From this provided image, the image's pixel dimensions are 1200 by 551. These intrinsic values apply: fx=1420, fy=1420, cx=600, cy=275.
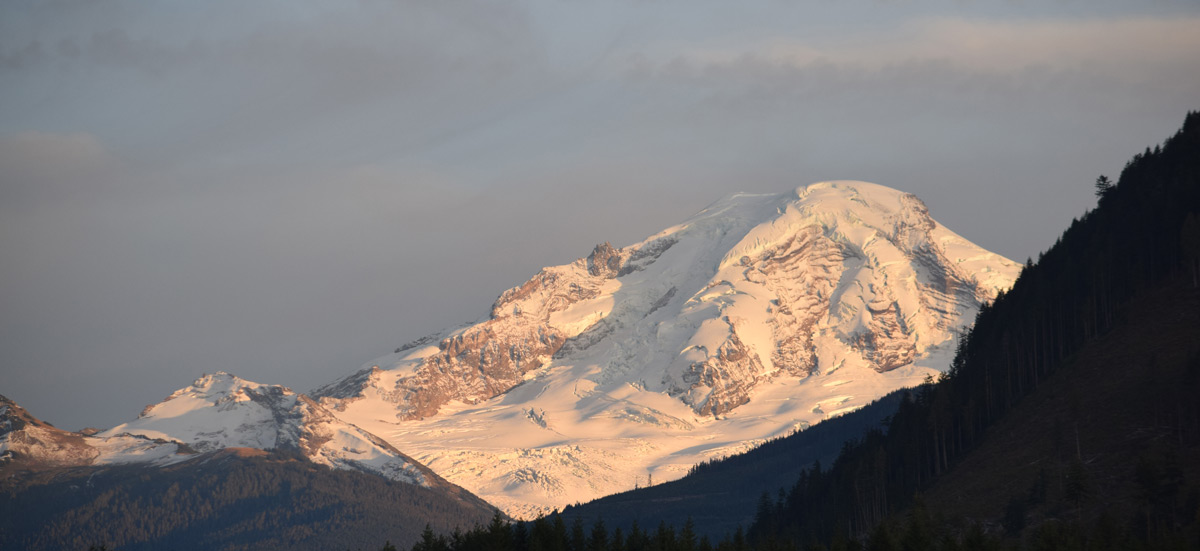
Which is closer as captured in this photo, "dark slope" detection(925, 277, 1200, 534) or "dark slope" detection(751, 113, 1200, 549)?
"dark slope" detection(925, 277, 1200, 534)

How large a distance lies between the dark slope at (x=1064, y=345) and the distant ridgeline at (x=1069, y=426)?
0.27m

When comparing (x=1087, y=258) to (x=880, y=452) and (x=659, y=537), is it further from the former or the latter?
(x=659, y=537)

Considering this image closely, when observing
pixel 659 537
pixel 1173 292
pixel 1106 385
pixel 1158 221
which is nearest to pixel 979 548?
pixel 659 537

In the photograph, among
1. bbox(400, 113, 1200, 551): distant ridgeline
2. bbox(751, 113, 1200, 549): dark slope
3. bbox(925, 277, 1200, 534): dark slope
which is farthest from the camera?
bbox(751, 113, 1200, 549): dark slope

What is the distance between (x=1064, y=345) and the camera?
18062 centimetres

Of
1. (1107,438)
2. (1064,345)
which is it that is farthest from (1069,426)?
(1064,345)

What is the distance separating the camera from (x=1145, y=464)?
433 feet

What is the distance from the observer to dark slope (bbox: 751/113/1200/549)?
161 meters

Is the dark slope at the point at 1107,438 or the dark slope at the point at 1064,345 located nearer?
the dark slope at the point at 1107,438

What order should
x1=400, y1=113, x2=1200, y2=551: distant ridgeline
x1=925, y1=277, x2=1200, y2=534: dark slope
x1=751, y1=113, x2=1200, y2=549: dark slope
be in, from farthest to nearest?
1. x1=751, y1=113, x2=1200, y2=549: dark slope
2. x1=925, y1=277, x2=1200, y2=534: dark slope
3. x1=400, y1=113, x2=1200, y2=551: distant ridgeline

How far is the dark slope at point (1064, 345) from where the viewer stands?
16062cm

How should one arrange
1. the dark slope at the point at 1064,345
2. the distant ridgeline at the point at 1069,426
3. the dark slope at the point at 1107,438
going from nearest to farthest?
the distant ridgeline at the point at 1069,426 < the dark slope at the point at 1107,438 < the dark slope at the point at 1064,345

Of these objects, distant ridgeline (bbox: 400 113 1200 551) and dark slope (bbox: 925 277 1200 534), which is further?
dark slope (bbox: 925 277 1200 534)

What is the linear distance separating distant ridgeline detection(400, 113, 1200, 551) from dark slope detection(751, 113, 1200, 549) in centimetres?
27
